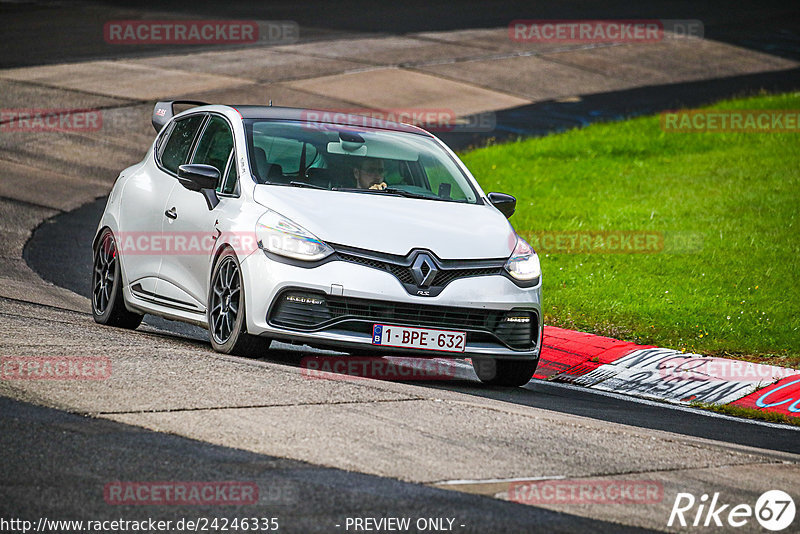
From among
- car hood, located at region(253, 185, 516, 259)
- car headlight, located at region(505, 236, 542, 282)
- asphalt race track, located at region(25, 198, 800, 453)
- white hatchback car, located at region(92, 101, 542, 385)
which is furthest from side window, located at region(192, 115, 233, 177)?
car headlight, located at region(505, 236, 542, 282)

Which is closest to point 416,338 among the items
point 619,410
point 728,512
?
point 619,410

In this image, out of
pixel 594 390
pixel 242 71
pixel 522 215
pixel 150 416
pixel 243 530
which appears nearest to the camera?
pixel 243 530

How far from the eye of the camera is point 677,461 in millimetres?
6777

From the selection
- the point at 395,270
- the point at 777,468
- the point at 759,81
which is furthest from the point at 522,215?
the point at 759,81

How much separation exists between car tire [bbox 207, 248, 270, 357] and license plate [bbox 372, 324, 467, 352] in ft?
2.60

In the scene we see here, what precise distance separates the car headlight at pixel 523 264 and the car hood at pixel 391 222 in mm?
61

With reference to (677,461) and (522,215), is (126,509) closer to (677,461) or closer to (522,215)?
(677,461)

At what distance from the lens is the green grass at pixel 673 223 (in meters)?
11.8

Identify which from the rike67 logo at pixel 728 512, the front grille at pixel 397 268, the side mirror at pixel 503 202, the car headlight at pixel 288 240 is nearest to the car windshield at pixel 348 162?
the side mirror at pixel 503 202

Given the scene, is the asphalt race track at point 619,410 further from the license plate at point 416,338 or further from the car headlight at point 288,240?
the car headlight at point 288,240

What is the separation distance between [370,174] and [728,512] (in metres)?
4.29

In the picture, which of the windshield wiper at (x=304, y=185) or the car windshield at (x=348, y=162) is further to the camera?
the car windshield at (x=348, y=162)

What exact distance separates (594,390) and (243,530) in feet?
17.4

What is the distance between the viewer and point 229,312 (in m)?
8.74
